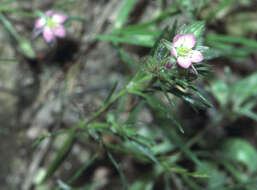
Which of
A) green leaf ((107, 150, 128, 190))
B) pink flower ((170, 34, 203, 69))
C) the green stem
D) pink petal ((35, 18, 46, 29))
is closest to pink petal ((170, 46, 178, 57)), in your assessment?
pink flower ((170, 34, 203, 69))

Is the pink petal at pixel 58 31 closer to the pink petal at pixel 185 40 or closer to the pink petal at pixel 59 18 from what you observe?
the pink petal at pixel 59 18

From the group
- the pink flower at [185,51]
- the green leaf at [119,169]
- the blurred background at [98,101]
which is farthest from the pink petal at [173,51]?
the blurred background at [98,101]

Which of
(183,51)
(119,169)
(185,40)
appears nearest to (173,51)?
(183,51)

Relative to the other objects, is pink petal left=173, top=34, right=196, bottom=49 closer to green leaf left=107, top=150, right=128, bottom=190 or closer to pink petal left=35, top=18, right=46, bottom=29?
green leaf left=107, top=150, right=128, bottom=190

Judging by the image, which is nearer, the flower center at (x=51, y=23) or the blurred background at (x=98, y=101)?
the flower center at (x=51, y=23)

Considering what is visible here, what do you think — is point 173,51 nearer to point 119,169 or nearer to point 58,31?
point 119,169

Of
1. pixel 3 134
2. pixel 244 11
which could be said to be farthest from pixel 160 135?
pixel 244 11

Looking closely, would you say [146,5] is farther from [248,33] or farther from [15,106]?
[15,106]

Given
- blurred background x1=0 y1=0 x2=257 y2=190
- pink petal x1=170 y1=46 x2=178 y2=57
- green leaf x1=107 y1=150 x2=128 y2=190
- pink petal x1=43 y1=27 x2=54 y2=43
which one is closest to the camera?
pink petal x1=170 y1=46 x2=178 y2=57
